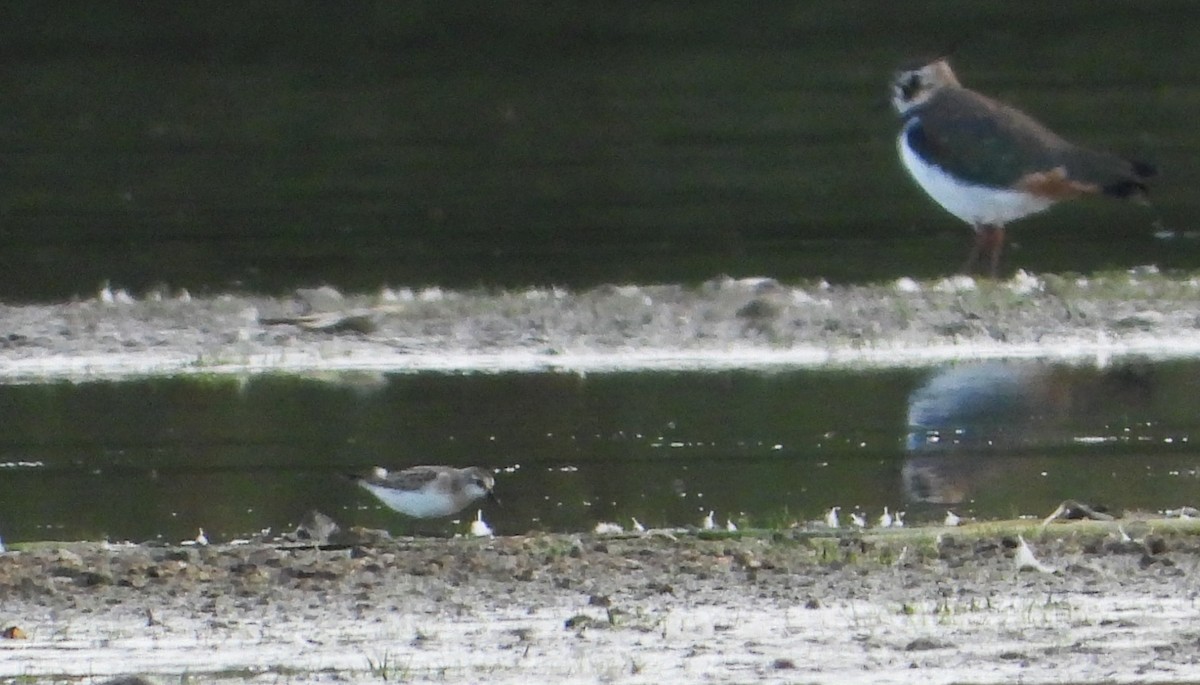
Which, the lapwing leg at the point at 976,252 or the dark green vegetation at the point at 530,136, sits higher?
the dark green vegetation at the point at 530,136

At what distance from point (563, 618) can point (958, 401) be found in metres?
4.30

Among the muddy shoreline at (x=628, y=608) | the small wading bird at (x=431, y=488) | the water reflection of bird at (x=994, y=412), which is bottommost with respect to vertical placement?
the muddy shoreline at (x=628, y=608)

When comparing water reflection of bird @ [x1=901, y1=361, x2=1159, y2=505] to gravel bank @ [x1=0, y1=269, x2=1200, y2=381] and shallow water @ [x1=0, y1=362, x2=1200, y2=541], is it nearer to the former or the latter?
shallow water @ [x1=0, y1=362, x2=1200, y2=541]

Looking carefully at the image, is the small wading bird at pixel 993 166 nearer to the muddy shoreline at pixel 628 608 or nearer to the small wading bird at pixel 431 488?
the small wading bird at pixel 431 488

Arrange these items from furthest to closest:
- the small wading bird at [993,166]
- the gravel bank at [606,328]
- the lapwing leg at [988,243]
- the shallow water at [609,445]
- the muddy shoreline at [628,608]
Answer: the lapwing leg at [988,243], the small wading bird at [993,166], the gravel bank at [606,328], the shallow water at [609,445], the muddy shoreline at [628,608]

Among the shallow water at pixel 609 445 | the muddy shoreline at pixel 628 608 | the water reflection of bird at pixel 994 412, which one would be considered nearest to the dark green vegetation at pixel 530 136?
the water reflection of bird at pixel 994 412

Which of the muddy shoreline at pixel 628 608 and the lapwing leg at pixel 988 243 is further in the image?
the lapwing leg at pixel 988 243

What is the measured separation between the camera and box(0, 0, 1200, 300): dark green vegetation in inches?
588

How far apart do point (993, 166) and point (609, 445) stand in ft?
15.1

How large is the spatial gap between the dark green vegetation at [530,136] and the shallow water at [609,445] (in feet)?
9.75

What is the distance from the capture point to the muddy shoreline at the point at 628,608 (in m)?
5.93

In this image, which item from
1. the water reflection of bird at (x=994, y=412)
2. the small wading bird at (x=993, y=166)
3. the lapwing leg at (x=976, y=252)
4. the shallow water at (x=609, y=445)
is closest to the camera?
the shallow water at (x=609, y=445)

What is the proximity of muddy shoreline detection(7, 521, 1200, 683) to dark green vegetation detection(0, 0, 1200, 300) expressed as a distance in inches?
258

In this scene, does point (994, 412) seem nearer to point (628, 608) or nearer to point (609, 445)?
point (609, 445)
